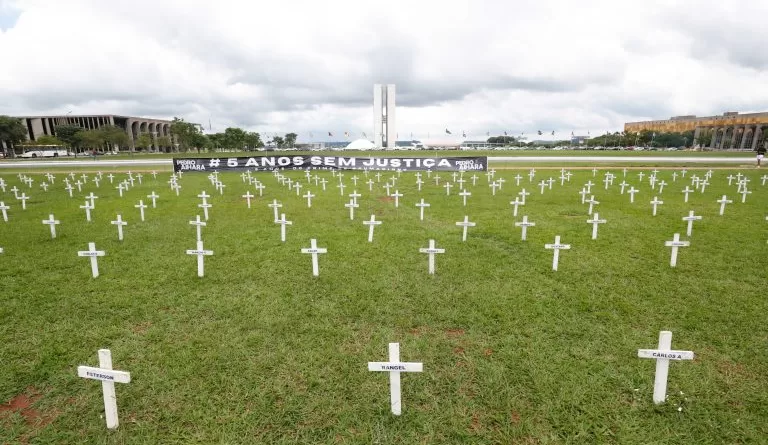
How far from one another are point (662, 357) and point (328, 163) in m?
35.7

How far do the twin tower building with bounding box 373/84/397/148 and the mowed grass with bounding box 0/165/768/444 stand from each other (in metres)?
112

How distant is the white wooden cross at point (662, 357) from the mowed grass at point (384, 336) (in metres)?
0.15

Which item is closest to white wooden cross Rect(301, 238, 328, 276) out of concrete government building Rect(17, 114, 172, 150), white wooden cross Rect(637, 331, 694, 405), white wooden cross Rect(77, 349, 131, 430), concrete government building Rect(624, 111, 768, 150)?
white wooden cross Rect(77, 349, 131, 430)

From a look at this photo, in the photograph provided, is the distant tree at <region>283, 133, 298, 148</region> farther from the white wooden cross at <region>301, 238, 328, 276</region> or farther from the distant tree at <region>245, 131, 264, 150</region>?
the white wooden cross at <region>301, 238, 328, 276</region>

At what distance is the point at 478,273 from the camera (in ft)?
27.6

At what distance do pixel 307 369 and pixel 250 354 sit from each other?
3.02 ft

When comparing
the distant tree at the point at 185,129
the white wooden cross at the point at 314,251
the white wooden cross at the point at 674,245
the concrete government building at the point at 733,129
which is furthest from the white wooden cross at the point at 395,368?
the concrete government building at the point at 733,129

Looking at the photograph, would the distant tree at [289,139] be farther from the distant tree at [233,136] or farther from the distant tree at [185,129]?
the distant tree at [185,129]

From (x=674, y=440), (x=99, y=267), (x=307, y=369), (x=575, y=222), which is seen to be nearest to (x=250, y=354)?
(x=307, y=369)

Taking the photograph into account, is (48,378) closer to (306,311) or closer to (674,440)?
(306,311)

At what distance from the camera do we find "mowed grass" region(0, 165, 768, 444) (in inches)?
166

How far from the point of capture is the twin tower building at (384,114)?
119 m

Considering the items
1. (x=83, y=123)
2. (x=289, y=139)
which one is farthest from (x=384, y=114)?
(x=83, y=123)

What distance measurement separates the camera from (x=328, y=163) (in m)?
38.2
